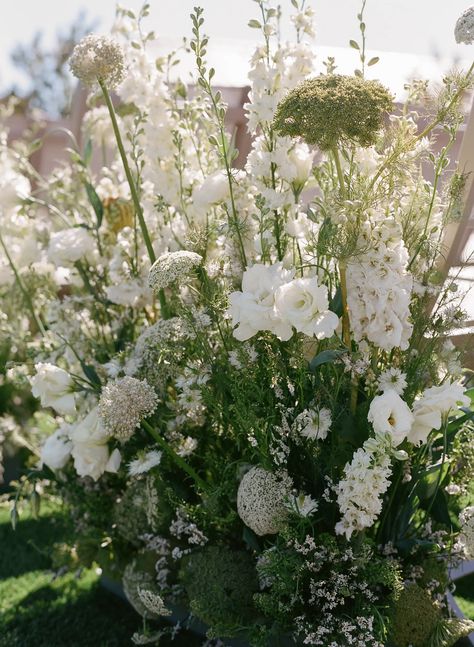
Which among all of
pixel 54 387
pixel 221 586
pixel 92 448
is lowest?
pixel 221 586

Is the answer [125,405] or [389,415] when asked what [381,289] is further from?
[125,405]

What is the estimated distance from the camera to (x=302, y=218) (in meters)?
1.66

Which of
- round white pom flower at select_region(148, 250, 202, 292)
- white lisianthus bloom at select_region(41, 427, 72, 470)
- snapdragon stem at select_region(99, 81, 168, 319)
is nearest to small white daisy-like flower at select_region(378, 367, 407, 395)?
round white pom flower at select_region(148, 250, 202, 292)

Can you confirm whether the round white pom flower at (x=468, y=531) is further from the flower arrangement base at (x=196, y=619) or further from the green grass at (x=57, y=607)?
the green grass at (x=57, y=607)

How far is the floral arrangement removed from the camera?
1344 millimetres

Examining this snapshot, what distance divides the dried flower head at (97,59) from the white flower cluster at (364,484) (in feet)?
3.08

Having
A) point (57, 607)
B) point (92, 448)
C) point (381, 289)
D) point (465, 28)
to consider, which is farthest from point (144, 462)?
point (465, 28)

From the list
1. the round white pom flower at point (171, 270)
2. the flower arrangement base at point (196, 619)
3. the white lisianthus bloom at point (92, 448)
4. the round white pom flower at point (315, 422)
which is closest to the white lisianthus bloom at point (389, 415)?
the round white pom flower at point (315, 422)

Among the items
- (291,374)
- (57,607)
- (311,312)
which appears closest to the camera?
(311,312)

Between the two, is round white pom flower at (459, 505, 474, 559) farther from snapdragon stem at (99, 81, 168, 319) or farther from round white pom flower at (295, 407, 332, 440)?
snapdragon stem at (99, 81, 168, 319)

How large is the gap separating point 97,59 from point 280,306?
28.5 inches

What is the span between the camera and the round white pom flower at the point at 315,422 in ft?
4.63

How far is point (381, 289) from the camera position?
1.31 meters

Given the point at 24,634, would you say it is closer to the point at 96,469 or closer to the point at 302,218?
A: the point at 96,469
